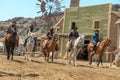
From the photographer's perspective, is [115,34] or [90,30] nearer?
[115,34]

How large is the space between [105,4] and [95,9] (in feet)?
6.33

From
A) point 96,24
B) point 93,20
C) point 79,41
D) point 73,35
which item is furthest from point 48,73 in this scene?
point 93,20

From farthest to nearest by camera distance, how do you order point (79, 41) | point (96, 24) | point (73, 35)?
point (96, 24) < point (73, 35) < point (79, 41)

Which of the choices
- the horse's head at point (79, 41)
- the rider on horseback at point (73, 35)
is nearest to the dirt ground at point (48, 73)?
the horse's head at point (79, 41)

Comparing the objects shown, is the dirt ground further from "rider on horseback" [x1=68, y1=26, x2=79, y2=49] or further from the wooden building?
the wooden building

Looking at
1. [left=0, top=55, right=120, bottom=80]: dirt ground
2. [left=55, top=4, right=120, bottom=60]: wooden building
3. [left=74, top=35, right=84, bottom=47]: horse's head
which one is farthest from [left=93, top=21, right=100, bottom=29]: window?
[left=0, top=55, right=120, bottom=80]: dirt ground

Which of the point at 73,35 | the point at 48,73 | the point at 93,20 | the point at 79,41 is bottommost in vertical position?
the point at 48,73

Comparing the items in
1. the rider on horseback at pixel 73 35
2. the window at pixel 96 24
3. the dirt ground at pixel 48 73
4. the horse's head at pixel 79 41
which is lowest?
the dirt ground at pixel 48 73

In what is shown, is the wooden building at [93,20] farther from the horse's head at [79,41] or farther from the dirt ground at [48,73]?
the dirt ground at [48,73]

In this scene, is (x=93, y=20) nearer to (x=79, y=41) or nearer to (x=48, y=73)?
(x=79, y=41)

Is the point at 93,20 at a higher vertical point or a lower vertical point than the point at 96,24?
higher

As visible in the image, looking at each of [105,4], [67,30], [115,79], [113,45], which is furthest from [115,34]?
[115,79]

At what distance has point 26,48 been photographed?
23.9m

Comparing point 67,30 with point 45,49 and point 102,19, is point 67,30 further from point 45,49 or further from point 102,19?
point 45,49
